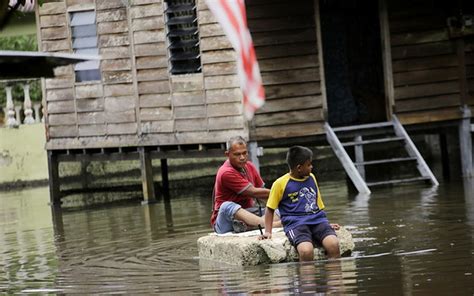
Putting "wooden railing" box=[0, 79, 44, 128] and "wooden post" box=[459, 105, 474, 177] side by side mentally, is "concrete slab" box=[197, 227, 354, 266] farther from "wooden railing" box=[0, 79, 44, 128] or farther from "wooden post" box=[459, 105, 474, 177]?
"wooden railing" box=[0, 79, 44, 128]

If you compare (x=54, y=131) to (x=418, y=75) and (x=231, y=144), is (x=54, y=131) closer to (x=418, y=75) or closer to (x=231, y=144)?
(x=418, y=75)

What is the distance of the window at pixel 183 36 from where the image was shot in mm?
21875

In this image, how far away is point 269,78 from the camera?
2111 centimetres

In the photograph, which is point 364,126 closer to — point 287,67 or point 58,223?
point 287,67

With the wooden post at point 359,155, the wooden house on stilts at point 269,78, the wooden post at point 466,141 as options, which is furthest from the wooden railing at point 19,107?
the wooden post at point 466,141

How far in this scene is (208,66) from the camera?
21.5 m

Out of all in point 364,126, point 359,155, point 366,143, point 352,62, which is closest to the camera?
point 366,143

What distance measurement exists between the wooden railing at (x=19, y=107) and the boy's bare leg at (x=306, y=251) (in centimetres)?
1736

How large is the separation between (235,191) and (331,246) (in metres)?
1.56

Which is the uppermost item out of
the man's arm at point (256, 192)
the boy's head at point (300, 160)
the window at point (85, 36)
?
the window at point (85, 36)

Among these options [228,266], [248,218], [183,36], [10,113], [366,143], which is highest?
[183,36]

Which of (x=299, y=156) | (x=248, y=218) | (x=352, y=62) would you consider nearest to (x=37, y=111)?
(x=352, y=62)

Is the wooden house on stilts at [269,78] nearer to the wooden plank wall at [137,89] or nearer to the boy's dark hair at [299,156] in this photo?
the wooden plank wall at [137,89]

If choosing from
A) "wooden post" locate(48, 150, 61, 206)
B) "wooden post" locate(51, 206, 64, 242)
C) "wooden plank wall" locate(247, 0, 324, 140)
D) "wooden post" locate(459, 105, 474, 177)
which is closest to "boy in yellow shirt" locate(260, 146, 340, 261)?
"wooden post" locate(51, 206, 64, 242)
